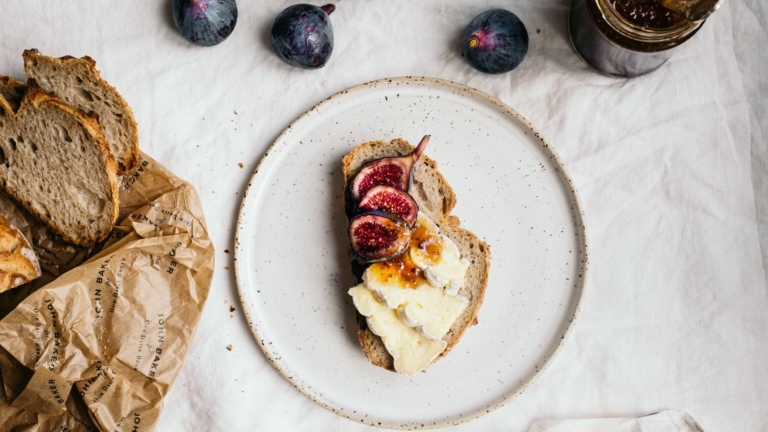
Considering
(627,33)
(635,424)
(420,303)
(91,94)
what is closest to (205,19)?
(91,94)

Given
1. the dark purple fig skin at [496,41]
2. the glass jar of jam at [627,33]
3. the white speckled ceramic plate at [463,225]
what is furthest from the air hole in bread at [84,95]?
the glass jar of jam at [627,33]

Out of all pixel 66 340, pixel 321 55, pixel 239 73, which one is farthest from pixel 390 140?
pixel 66 340

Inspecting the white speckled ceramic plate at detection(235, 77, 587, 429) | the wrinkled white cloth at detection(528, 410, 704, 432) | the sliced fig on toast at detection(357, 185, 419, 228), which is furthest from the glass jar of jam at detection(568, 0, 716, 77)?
the wrinkled white cloth at detection(528, 410, 704, 432)

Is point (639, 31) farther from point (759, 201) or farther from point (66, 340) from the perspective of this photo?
point (66, 340)

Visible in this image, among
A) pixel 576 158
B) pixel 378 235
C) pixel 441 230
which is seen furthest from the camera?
pixel 576 158

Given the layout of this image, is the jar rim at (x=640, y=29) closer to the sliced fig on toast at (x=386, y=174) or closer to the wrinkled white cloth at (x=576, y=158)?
the wrinkled white cloth at (x=576, y=158)

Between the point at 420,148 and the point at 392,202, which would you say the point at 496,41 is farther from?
the point at 392,202
